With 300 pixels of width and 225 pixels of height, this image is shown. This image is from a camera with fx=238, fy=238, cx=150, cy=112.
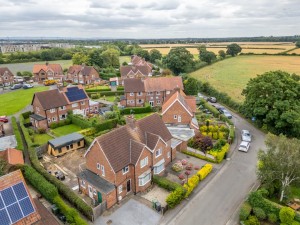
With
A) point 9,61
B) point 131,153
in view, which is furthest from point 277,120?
point 9,61

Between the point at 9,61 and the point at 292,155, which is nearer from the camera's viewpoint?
the point at 292,155

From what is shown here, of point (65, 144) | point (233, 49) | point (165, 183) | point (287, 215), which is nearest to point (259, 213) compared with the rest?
point (287, 215)

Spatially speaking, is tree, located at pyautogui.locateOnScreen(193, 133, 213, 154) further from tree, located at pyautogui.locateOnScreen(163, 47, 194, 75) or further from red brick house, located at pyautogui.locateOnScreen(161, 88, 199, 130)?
tree, located at pyautogui.locateOnScreen(163, 47, 194, 75)

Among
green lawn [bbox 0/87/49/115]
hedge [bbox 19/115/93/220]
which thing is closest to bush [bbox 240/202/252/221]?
hedge [bbox 19/115/93/220]

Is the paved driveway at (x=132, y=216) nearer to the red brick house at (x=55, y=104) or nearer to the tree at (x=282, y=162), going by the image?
the tree at (x=282, y=162)

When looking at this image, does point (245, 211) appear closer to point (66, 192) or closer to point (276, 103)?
point (66, 192)

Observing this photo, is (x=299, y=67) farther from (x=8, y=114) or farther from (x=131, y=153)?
(x=8, y=114)
